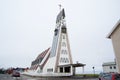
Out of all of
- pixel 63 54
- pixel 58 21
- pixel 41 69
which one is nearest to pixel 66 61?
pixel 63 54

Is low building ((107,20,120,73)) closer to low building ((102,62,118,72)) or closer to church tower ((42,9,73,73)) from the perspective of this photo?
church tower ((42,9,73,73))

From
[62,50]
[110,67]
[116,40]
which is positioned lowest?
[110,67]

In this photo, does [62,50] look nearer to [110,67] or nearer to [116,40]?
[110,67]

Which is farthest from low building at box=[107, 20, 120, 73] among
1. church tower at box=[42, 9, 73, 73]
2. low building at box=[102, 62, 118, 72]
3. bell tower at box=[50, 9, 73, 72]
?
bell tower at box=[50, 9, 73, 72]

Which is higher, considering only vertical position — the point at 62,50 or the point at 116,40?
the point at 62,50

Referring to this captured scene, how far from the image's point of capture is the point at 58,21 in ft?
187

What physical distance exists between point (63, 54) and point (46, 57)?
431 inches

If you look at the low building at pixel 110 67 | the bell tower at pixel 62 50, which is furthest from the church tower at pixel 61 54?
the low building at pixel 110 67

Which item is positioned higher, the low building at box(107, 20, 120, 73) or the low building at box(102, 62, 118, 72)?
the low building at box(107, 20, 120, 73)

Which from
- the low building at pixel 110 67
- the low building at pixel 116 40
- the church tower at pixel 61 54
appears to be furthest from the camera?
the church tower at pixel 61 54

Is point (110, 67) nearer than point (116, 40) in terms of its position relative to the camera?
No

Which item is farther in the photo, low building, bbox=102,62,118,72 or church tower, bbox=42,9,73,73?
church tower, bbox=42,9,73,73

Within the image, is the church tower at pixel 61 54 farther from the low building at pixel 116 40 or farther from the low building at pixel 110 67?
the low building at pixel 116 40

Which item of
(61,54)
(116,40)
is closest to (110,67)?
(61,54)
